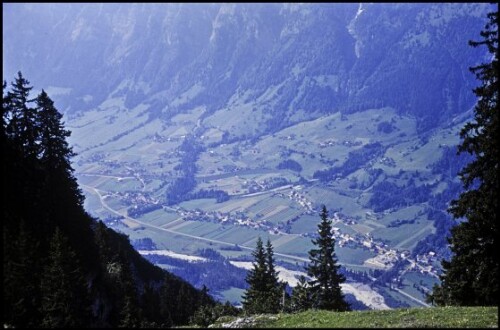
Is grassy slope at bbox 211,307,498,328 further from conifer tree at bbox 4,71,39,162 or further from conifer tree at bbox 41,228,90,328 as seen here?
conifer tree at bbox 4,71,39,162

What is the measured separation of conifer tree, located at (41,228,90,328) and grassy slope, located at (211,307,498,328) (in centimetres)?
1854

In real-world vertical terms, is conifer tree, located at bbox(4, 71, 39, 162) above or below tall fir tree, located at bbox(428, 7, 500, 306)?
above

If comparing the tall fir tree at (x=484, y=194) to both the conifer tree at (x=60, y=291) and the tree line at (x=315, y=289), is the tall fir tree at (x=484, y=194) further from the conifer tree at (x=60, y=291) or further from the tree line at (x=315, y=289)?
the conifer tree at (x=60, y=291)

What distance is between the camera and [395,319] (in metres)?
31.1

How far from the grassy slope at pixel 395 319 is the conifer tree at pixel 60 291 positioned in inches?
730

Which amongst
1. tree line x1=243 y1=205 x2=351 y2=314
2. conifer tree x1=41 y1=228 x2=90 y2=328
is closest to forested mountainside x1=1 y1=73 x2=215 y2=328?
conifer tree x1=41 y1=228 x2=90 y2=328

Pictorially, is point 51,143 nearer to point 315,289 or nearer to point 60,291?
point 60,291

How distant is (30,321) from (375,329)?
1130 inches

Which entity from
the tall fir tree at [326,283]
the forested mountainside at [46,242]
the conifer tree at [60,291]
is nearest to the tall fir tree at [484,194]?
the tall fir tree at [326,283]

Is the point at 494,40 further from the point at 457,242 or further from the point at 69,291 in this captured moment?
the point at 69,291

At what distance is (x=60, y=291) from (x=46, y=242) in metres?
9.71

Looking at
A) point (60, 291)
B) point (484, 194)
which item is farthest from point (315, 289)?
point (60, 291)

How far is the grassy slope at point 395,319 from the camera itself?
28594 mm

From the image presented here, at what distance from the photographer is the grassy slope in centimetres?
2859
